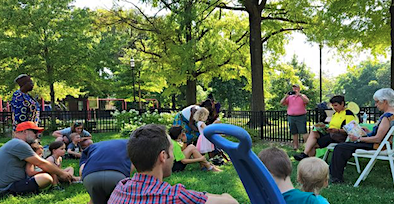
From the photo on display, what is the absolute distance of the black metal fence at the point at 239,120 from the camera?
34.0ft

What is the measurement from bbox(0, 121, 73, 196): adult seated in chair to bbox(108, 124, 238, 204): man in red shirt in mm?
3066

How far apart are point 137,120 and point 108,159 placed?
10.4m

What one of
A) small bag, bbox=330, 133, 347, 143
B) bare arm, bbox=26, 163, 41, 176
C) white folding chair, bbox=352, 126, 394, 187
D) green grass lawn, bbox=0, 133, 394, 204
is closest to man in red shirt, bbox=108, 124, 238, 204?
green grass lawn, bbox=0, 133, 394, 204

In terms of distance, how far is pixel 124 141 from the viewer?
3.11 meters

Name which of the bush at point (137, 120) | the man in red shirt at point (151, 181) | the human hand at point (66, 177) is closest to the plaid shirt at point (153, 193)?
the man in red shirt at point (151, 181)

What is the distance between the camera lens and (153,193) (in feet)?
5.10

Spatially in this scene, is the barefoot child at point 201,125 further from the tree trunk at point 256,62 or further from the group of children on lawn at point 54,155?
the tree trunk at point 256,62

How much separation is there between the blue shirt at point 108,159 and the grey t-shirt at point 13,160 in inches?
64.8

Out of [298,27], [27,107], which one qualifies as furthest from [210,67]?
[27,107]

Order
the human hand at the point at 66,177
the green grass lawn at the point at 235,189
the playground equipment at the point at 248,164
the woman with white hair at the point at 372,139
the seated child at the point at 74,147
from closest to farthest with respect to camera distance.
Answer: the playground equipment at the point at 248,164 → the green grass lawn at the point at 235,189 → the woman with white hair at the point at 372,139 → the human hand at the point at 66,177 → the seated child at the point at 74,147

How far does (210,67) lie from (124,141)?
14.2 metres

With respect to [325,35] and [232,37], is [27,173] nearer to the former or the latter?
[325,35]

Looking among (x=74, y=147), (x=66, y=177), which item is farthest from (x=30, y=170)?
(x=74, y=147)

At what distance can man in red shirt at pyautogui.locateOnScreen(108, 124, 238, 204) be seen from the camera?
5.09 ft
